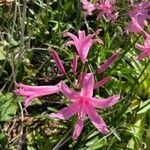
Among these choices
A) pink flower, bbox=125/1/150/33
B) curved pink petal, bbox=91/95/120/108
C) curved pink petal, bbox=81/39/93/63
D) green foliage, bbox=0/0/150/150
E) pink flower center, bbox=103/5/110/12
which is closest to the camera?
curved pink petal, bbox=91/95/120/108

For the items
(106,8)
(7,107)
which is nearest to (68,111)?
(7,107)

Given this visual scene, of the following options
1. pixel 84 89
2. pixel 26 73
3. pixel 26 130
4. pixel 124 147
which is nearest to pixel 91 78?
pixel 84 89

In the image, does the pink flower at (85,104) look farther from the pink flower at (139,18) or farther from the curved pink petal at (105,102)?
the pink flower at (139,18)

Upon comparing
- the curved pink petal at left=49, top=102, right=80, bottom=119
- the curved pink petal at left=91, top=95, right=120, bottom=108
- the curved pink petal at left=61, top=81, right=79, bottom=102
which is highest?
the curved pink petal at left=61, top=81, right=79, bottom=102

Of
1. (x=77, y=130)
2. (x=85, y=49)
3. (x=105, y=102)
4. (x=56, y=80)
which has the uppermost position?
(x=85, y=49)

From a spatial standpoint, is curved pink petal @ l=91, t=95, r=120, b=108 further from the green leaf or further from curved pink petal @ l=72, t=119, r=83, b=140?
the green leaf

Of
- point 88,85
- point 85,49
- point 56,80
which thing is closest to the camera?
point 88,85

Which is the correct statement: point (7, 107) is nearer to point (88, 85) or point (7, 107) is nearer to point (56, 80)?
point (56, 80)

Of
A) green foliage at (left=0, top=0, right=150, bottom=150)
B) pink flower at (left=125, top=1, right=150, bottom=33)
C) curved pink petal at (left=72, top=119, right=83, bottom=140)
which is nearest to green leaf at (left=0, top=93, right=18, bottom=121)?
green foliage at (left=0, top=0, right=150, bottom=150)
